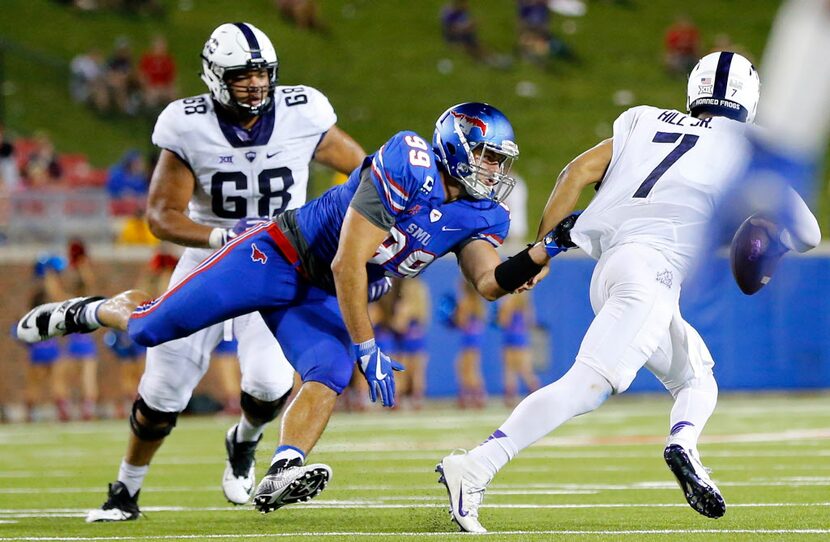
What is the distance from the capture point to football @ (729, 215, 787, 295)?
5.09m

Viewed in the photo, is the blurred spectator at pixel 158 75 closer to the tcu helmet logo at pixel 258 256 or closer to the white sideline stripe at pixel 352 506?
the white sideline stripe at pixel 352 506

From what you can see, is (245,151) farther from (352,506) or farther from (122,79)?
(122,79)

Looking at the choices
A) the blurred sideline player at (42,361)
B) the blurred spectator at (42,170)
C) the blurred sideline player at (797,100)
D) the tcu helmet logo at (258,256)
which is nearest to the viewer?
the blurred sideline player at (797,100)

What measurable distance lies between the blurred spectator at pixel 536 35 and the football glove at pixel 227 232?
57.3 feet

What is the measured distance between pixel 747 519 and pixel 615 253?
3.41 ft

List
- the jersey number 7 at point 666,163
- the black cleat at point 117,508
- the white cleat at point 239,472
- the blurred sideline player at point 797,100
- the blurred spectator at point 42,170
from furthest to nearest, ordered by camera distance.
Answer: the blurred spectator at point 42,170 < the white cleat at point 239,472 < the black cleat at point 117,508 < the jersey number 7 at point 666,163 < the blurred sideline player at point 797,100

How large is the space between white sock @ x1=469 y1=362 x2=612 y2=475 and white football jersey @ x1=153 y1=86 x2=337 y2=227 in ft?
6.11

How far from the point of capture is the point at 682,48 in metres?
22.8

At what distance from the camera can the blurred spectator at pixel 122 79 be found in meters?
18.1

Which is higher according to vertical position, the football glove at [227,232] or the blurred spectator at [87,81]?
the football glove at [227,232]

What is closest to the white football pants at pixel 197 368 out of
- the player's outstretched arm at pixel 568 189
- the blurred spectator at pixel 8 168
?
the player's outstretched arm at pixel 568 189

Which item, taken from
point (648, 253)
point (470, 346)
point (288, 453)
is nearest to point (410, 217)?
point (648, 253)

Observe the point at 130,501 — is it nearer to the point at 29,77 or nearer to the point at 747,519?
the point at 747,519

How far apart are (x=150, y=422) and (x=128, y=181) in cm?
916
